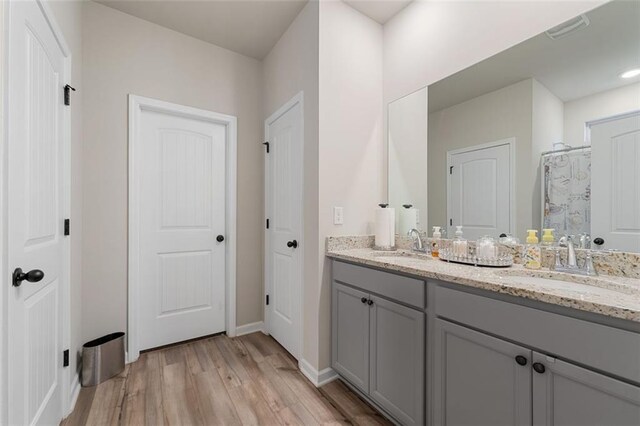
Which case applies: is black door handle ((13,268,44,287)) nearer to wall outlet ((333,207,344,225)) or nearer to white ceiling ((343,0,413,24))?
wall outlet ((333,207,344,225))

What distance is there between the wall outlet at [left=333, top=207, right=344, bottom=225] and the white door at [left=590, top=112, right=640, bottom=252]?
1.31 metres

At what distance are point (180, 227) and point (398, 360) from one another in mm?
2055

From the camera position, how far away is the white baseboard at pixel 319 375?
189cm

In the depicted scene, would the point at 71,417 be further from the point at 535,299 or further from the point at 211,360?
the point at 535,299

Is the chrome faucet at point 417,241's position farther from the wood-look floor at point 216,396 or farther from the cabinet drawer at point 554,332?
the wood-look floor at point 216,396

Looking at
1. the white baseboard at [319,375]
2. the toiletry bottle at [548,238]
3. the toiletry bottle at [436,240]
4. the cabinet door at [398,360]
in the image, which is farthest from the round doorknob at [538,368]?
the white baseboard at [319,375]

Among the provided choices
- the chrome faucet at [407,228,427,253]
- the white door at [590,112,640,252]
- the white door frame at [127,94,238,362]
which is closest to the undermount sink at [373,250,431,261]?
the chrome faucet at [407,228,427,253]

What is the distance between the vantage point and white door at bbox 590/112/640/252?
45.3 inches

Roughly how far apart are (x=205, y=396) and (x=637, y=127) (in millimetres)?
2616

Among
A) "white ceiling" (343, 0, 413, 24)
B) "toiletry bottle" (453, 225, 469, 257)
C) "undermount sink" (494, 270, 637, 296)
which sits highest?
"white ceiling" (343, 0, 413, 24)

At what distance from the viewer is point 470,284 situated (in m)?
1.10

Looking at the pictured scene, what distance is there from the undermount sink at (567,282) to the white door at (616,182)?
0.75ft

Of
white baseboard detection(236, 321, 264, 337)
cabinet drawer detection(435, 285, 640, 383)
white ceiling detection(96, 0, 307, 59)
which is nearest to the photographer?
cabinet drawer detection(435, 285, 640, 383)

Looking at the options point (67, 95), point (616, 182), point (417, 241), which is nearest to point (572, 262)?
point (616, 182)
